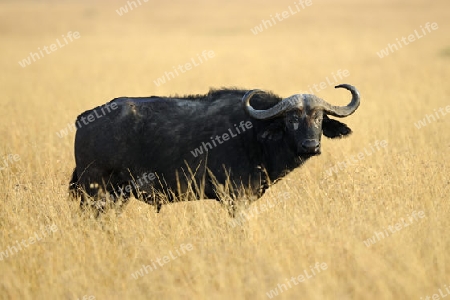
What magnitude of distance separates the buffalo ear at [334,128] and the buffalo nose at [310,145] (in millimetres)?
903

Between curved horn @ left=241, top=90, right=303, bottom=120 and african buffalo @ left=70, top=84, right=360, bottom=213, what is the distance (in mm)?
13

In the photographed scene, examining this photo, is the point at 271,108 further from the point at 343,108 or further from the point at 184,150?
the point at 184,150

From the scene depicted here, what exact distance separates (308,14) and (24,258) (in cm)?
6111

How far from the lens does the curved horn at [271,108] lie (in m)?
7.29

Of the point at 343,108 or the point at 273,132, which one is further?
the point at 343,108

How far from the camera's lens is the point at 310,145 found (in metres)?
6.98

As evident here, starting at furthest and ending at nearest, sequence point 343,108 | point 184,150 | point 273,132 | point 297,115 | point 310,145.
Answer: point 343,108 < point 184,150 < point 273,132 < point 297,115 < point 310,145

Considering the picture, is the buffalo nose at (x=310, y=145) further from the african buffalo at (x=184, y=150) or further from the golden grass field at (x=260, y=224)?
the golden grass field at (x=260, y=224)

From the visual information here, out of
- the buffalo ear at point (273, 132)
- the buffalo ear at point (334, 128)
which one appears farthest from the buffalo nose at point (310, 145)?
the buffalo ear at point (334, 128)

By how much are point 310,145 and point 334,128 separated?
1106mm

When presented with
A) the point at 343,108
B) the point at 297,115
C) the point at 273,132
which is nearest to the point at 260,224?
the point at 273,132

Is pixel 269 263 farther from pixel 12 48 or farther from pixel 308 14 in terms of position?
pixel 308 14

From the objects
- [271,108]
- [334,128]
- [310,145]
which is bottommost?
[334,128]

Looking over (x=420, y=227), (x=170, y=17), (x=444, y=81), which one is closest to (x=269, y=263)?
(x=420, y=227)
